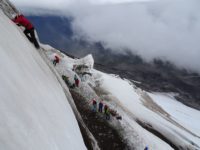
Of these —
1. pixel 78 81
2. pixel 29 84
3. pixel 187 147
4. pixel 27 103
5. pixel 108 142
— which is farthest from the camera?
pixel 187 147

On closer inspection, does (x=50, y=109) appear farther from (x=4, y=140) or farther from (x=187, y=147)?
(x=187, y=147)

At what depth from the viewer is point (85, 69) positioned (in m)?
52.0

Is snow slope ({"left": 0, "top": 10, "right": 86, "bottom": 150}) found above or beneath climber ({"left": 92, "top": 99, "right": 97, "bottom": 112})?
beneath

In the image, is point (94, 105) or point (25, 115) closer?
point (25, 115)

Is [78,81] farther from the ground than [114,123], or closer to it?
farther from the ground

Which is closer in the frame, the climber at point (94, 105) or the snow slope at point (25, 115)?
the snow slope at point (25, 115)

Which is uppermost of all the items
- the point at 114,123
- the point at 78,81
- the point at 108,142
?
the point at 78,81

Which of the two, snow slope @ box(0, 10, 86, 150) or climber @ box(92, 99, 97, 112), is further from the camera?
climber @ box(92, 99, 97, 112)

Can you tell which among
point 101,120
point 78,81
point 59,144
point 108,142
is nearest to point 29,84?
point 59,144

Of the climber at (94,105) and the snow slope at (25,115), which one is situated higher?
the climber at (94,105)

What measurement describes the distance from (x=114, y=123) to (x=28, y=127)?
22206 millimetres

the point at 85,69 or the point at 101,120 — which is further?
the point at 85,69

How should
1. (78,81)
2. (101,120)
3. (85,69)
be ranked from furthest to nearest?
(85,69) → (78,81) → (101,120)

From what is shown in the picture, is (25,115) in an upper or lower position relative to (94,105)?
lower
